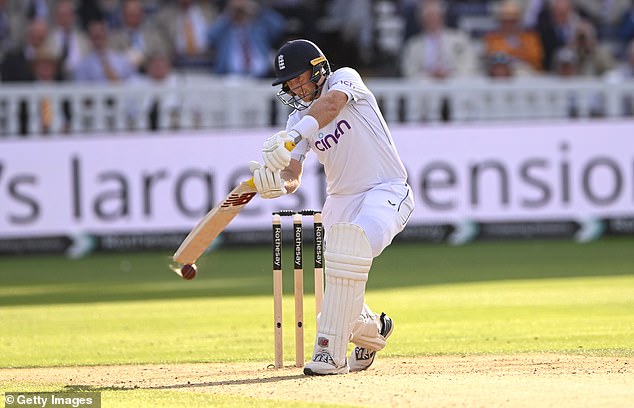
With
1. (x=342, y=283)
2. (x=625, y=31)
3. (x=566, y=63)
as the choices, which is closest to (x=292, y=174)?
(x=342, y=283)

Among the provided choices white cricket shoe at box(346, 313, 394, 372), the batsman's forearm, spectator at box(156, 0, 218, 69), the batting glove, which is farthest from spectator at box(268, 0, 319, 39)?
the batting glove

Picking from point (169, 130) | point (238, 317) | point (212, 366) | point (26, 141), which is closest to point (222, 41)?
point (169, 130)

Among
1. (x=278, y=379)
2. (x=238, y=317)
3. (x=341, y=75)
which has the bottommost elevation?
(x=238, y=317)

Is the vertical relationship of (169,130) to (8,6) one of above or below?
below

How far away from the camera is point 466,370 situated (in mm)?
7121

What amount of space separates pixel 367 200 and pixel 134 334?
2962 mm

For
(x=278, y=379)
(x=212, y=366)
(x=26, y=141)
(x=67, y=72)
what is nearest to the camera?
(x=278, y=379)

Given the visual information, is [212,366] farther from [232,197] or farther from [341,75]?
[341,75]

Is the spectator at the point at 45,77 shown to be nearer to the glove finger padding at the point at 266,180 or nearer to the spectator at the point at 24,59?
the spectator at the point at 24,59

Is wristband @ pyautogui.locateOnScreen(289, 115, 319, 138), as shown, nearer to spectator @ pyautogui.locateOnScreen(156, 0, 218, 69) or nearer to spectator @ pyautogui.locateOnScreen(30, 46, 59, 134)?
spectator @ pyautogui.locateOnScreen(30, 46, 59, 134)

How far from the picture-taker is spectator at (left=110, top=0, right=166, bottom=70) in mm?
17344

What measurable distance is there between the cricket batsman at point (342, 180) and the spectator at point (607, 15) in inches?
530

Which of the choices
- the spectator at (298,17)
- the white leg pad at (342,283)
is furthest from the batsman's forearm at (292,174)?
the spectator at (298,17)

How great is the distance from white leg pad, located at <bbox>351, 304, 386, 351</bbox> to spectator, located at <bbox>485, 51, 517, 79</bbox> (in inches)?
386
